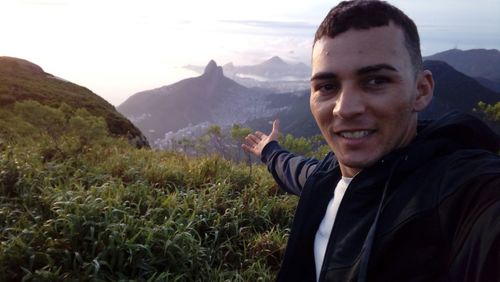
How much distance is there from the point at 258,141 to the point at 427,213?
248 centimetres

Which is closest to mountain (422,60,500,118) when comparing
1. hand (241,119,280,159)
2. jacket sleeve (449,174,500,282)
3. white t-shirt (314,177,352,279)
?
hand (241,119,280,159)

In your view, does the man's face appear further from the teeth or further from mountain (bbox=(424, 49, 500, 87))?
mountain (bbox=(424, 49, 500, 87))

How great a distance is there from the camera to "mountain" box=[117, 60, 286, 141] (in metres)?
162

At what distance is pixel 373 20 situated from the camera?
5.22 ft

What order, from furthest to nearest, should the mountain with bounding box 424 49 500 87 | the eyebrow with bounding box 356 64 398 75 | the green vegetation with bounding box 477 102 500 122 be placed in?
the mountain with bounding box 424 49 500 87 → the green vegetation with bounding box 477 102 500 122 → the eyebrow with bounding box 356 64 398 75

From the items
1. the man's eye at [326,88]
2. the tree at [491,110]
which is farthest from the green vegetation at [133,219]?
the tree at [491,110]

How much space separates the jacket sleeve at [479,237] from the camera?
1.16 metres

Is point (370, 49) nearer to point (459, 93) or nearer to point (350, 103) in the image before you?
point (350, 103)

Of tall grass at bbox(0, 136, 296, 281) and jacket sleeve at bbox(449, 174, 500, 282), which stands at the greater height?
jacket sleeve at bbox(449, 174, 500, 282)

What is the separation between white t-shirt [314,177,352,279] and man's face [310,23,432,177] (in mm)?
220

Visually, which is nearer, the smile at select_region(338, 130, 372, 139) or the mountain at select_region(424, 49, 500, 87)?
the smile at select_region(338, 130, 372, 139)

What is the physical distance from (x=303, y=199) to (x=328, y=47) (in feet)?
2.62

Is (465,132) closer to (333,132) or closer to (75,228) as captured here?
(333,132)

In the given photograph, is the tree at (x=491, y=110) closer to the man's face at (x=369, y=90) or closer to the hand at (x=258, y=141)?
the hand at (x=258, y=141)
